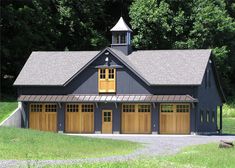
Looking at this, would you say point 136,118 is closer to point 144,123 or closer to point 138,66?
point 144,123

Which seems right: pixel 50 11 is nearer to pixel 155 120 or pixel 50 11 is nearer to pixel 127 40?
pixel 127 40

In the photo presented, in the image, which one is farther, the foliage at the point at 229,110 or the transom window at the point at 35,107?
the foliage at the point at 229,110

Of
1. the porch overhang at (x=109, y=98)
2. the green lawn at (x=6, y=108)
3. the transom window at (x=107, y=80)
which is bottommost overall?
the green lawn at (x=6, y=108)

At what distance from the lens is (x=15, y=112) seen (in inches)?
2031

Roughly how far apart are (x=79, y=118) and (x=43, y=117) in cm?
298

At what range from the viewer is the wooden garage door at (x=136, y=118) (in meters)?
50.3

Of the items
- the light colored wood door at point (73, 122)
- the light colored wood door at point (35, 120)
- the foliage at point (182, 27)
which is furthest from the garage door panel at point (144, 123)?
the foliage at point (182, 27)

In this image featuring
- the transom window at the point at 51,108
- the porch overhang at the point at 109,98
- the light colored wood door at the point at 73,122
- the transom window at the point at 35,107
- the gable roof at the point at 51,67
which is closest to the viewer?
the porch overhang at the point at 109,98

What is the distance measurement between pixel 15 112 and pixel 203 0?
92.4 ft

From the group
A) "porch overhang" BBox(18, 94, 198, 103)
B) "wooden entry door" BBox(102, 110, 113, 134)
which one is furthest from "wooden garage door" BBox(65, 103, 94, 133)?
"wooden entry door" BBox(102, 110, 113, 134)

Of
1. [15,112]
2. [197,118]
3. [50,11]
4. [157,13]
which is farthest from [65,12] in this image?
[197,118]

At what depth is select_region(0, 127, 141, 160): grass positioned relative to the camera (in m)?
27.0

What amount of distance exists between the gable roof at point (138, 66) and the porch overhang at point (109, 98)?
3.73 ft

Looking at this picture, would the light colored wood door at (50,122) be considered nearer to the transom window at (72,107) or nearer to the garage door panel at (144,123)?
the transom window at (72,107)
